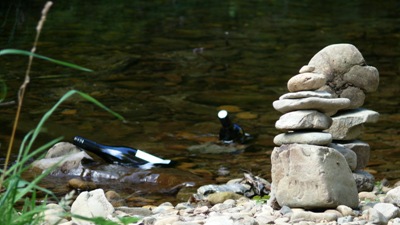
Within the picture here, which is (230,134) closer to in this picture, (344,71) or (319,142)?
(344,71)

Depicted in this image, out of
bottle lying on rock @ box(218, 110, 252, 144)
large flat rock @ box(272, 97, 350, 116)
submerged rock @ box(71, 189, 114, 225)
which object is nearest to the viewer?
submerged rock @ box(71, 189, 114, 225)

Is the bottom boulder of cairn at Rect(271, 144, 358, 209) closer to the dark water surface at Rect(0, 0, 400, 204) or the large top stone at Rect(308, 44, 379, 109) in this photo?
the large top stone at Rect(308, 44, 379, 109)

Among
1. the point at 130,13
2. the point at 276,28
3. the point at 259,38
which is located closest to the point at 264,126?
the point at 259,38

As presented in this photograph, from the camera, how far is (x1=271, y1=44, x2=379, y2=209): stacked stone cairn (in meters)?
4.66

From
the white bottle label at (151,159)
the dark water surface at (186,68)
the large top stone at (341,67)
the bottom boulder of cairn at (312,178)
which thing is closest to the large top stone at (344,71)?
the large top stone at (341,67)

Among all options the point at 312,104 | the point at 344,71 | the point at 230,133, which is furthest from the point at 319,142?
the point at 230,133

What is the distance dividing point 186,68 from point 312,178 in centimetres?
625

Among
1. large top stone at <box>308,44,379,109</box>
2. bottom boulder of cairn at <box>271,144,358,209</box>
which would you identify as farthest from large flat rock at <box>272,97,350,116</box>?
large top stone at <box>308,44,379,109</box>

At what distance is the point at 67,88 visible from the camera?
9453mm

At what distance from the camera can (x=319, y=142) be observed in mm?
4762

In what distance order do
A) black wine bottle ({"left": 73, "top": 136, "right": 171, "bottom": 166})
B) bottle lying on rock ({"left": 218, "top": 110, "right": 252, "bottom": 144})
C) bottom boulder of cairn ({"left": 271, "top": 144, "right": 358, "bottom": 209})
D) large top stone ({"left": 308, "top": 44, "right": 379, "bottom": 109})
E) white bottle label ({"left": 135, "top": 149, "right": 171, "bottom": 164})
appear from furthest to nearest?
bottle lying on rock ({"left": 218, "top": 110, "right": 252, "bottom": 144}) → black wine bottle ({"left": 73, "top": 136, "right": 171, "bottom": 166}) → white bottle label ({"left": 135, "top": 149, "right": 171, "bottom": 164}) → large top stone ({"left": 308, "top": 44, "right": 379, "bottom": 109}) → bottom boulder of cairn ({"left": 271, "top": 144, "right": 358, "bottom": 209})

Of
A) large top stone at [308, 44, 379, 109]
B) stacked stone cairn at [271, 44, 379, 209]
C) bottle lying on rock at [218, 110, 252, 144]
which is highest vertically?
large top stone at [308, 44, 379, 109]

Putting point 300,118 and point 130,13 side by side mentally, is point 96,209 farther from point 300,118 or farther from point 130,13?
point 130,13

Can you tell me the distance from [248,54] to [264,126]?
3603 millimetres
